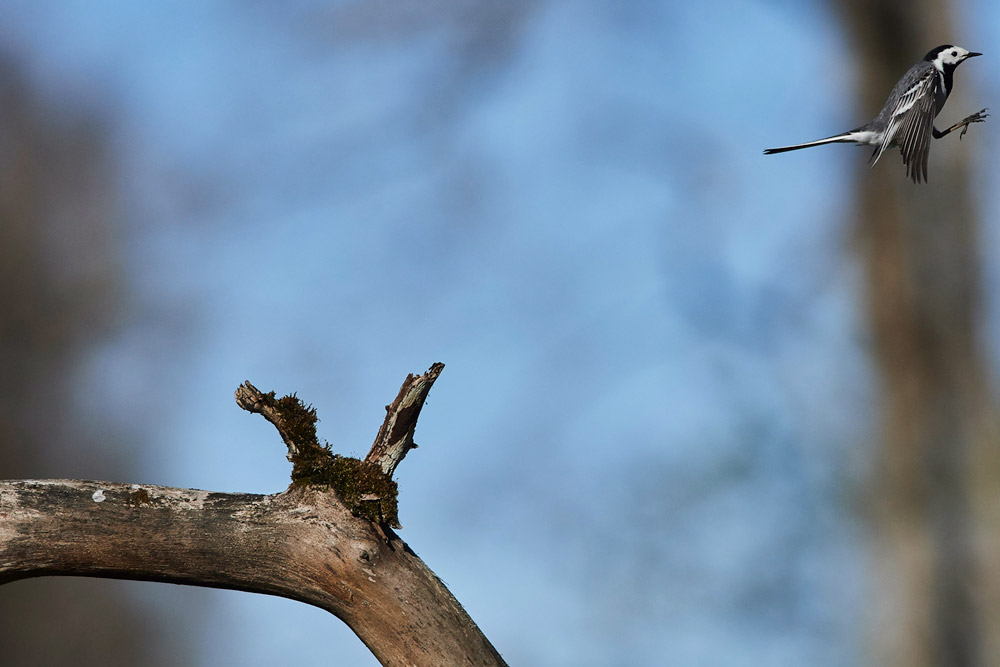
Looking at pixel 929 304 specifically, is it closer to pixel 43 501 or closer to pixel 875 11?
pixel 875 11

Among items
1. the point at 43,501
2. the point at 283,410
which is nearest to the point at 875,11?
the point at 283,410

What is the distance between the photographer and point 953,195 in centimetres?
298

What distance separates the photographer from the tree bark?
2.17 m

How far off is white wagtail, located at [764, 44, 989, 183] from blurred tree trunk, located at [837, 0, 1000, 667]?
1.39m

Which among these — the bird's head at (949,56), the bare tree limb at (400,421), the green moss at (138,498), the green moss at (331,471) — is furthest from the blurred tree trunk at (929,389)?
the green moss at (138,498)

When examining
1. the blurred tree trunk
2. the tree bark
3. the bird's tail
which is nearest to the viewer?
the bird's tail

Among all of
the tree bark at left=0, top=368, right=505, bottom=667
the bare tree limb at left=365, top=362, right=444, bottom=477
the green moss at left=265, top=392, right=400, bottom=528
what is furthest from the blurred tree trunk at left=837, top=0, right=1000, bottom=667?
the green moss at left=265, top=392, right=400, bottom=528

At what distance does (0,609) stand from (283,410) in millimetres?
5409

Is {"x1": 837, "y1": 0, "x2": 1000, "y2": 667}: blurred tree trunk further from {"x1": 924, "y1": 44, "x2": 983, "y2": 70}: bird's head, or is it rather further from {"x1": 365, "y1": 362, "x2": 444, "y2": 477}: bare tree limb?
{"x1": 365, "y1": 362, "x2": 444, "y2": 477}: bare tree limb

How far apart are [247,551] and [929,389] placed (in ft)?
7.72

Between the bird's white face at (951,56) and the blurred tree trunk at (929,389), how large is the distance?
133 cm

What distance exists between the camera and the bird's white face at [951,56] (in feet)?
5.44

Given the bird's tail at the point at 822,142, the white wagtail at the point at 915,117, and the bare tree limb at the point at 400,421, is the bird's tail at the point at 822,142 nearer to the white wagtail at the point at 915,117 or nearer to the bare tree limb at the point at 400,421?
the white wagtail at the point at 915,117

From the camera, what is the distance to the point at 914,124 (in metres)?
1.51
